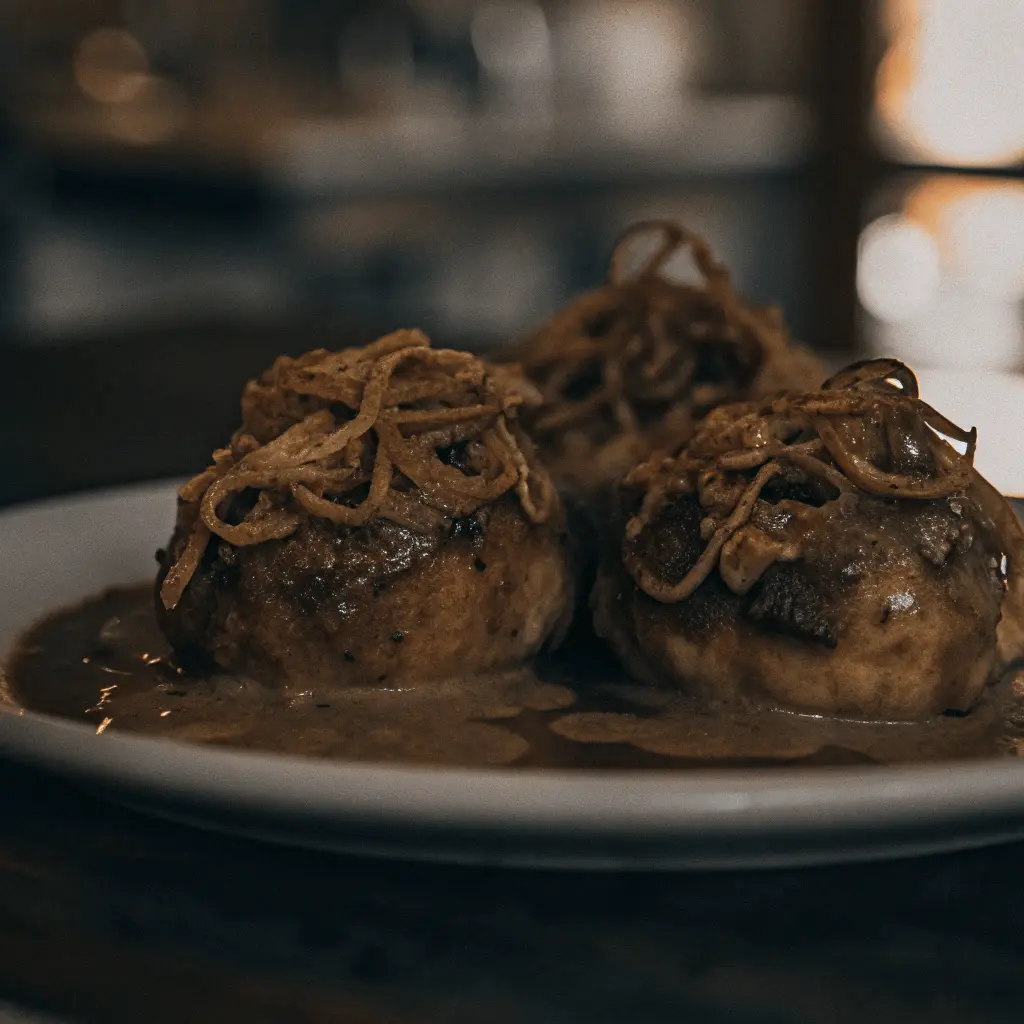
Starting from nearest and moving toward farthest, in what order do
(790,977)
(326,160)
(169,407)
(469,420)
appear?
(790,977)
(469,420)
(169,407)
(326,160)

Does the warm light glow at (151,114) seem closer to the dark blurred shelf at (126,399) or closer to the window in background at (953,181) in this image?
the dark blurred shelf at (126,399)

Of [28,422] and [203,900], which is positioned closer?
[203,900]

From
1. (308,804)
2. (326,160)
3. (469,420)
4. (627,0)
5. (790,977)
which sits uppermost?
(627,0)

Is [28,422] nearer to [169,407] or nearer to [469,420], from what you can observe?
[169,407]

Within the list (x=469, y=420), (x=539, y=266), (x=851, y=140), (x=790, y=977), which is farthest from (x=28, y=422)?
(x=851, y=140)

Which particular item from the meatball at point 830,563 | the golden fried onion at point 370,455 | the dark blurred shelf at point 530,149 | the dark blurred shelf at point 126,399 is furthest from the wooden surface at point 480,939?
the dark blurred shelf at point 530,149

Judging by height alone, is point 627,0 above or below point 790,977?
above

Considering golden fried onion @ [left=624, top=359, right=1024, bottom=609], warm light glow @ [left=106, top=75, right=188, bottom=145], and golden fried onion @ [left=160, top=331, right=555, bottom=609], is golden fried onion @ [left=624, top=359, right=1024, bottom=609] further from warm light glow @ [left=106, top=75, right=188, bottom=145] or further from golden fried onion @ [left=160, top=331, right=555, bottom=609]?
warm light glow @ [left=106, top=75, right=188, bottom=145]
